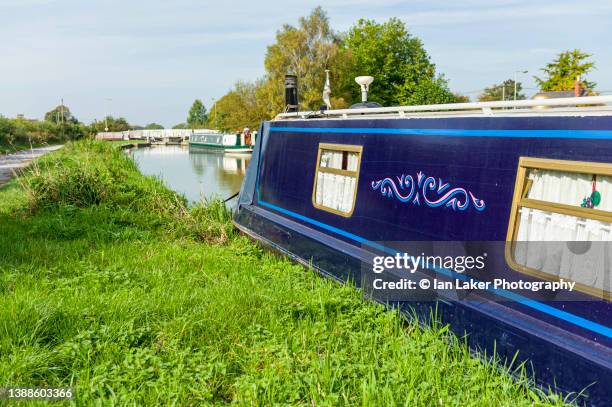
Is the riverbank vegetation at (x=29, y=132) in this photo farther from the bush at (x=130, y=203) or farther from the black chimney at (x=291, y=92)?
the black chimney at (x=291, y=92)

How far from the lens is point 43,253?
17.8 ft

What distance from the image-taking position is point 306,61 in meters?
34.1

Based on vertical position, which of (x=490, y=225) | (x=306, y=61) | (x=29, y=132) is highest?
(x=306, y=61)

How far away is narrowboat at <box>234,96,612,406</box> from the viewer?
8.34ft

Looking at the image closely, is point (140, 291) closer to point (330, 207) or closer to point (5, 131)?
point (330, 207)

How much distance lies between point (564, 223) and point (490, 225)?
1.57 feet

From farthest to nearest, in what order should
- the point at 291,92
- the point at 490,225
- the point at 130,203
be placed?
the point at 130,203 < the point at 291,92 < the point at 490,225

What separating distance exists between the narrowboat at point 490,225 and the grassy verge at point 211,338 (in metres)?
0.22

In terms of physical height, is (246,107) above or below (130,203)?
above

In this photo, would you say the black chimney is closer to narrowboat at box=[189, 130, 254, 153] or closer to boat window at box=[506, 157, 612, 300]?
boat window at box=[506, 157, 612, 300]

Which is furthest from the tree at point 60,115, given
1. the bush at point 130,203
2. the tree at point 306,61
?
the bush at point 130,203

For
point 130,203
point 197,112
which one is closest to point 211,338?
point 130,203

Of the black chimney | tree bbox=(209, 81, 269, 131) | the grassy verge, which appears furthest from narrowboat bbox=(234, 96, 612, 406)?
tree bbox=(209, 81, 269, 131)

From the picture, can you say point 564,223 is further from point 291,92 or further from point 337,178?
point 291,92
